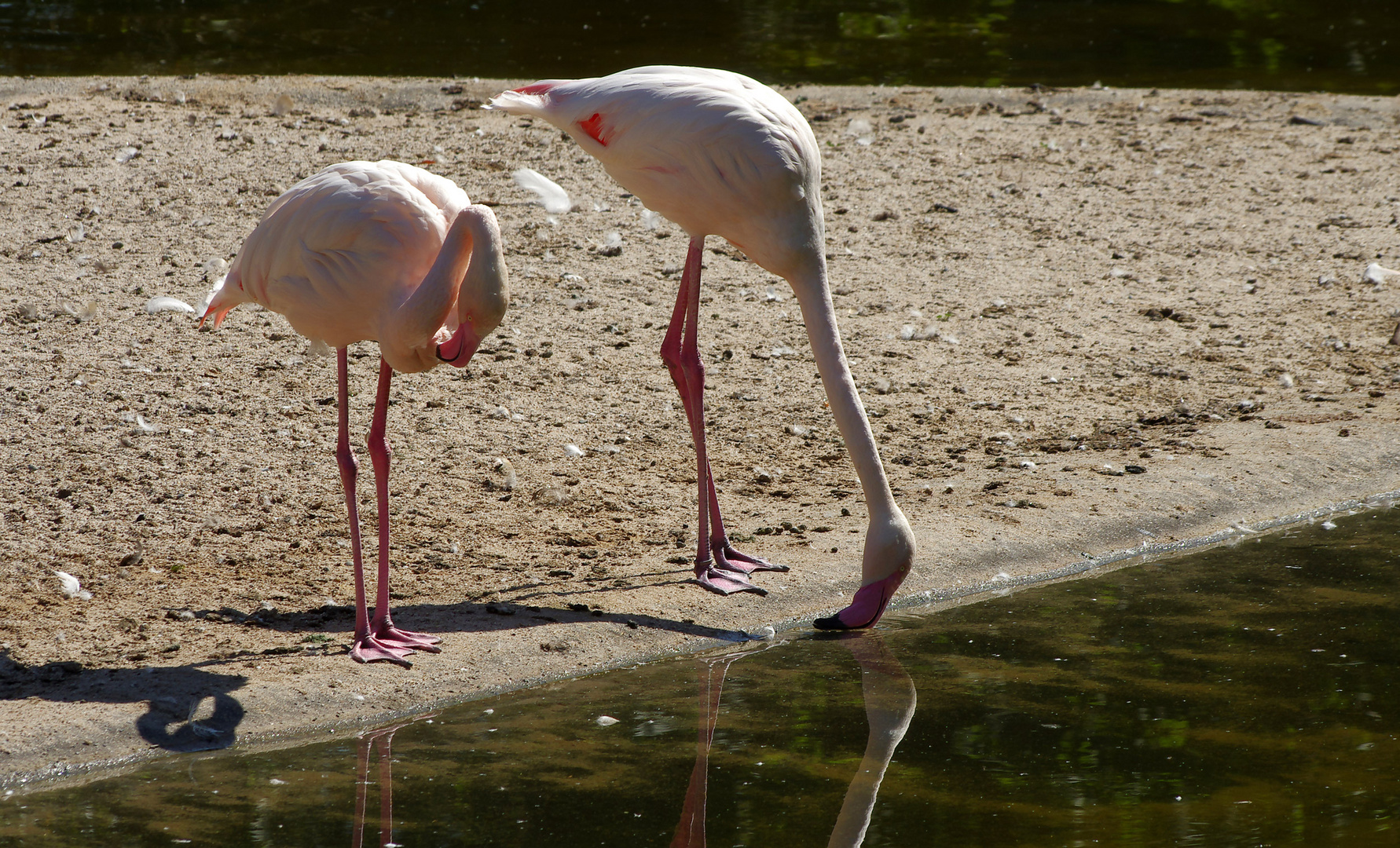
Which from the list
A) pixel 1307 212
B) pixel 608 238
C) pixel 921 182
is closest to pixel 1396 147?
pixel 1307 212

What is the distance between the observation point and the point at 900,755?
3.55 m

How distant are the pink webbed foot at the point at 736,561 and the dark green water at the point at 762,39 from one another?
7.80 metres

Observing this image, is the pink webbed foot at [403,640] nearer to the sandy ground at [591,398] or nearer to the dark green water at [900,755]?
the sandy ground at [591,398]

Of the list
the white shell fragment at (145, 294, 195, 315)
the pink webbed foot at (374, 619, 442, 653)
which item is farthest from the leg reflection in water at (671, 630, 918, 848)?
the white shell fragment at (145, 294, 195, 315)

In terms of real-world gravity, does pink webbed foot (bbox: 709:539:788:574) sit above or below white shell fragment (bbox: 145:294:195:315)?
below

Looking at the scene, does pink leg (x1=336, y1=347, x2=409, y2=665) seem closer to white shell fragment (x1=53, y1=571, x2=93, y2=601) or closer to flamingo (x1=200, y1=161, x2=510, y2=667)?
flamingo (x1=200, y1=161, x2=510, y2=667)

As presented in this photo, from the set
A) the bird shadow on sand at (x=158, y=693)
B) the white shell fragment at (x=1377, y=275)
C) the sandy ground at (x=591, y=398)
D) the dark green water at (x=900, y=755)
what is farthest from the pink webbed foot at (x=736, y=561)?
the white shell fragment at (x=1377, y=275)

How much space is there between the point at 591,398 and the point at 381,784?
2902mm

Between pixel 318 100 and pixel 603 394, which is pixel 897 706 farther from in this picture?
pixel 318 100

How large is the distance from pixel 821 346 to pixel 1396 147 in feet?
22.7

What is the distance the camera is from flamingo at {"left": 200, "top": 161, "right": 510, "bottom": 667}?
4004 millimetres

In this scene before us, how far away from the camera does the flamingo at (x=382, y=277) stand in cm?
400

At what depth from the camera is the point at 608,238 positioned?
7.49 m

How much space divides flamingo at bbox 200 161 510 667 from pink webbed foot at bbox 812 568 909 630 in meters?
1.23
